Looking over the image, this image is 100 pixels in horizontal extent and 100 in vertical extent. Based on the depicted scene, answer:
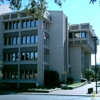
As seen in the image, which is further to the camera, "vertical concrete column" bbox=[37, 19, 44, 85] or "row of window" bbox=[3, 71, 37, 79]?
"row of window" bbox=[3, 71, 37, 79]

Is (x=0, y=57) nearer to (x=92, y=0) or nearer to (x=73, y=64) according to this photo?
(x=73, y=64)

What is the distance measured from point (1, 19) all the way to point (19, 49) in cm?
736

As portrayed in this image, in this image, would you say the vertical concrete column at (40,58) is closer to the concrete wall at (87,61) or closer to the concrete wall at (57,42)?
the concrete wall at (57,42)

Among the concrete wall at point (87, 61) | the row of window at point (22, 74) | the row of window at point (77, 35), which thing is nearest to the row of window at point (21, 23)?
the row of window at point (22, 74)

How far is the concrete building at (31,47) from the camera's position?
38.9 meters

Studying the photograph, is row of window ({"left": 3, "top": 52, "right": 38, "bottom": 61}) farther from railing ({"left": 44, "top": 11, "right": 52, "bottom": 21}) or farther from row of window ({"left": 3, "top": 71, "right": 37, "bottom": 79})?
railing ({"left": 44, "top": 11, "right": 52, "bottom": 21})

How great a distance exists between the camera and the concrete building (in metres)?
38.9

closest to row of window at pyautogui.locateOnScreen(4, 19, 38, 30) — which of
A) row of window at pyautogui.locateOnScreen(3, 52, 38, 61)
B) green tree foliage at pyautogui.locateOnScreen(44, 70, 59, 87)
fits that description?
row of window at pyautogui.locateOnScreen(3, 52, 38, 61)

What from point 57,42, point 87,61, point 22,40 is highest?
point 22,40

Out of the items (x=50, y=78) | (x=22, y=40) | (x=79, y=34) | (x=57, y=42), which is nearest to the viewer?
(x=50, y=78)

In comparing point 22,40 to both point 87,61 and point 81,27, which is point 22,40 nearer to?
point 81,27

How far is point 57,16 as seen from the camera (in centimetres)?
4341

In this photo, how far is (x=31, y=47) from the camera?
129ft

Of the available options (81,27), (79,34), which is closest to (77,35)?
(79,34)
